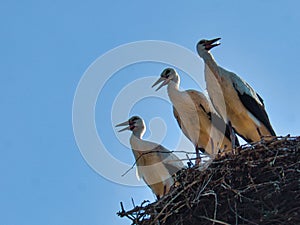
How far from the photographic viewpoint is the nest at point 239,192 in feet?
19.0

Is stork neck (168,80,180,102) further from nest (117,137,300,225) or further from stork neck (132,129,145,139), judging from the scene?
nest (117,137,300,225)

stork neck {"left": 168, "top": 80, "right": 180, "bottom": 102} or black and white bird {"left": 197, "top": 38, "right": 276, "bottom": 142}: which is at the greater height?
stork neck {"left": 168, "top": 80, "right": 180, "bottom": 102}

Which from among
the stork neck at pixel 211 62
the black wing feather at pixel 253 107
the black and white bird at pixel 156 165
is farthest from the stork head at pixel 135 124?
the black wing feather at pixel 253 107

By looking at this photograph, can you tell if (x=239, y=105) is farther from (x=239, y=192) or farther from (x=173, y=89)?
(x=239, y=192)

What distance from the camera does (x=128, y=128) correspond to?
28.8 ft

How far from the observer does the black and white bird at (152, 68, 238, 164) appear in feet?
27.0

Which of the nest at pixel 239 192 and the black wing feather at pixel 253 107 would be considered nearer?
the nest at pixel 239 192

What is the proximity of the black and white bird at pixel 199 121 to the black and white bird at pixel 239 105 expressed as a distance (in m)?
0.39

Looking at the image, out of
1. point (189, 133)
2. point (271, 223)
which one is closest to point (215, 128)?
point (189, 133)

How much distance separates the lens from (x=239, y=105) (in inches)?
304

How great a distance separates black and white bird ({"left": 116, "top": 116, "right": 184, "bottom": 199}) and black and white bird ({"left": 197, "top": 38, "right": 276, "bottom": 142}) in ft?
2.03

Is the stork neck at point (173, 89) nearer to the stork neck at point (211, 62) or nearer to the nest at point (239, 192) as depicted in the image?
the stork neck at point (211, 62)

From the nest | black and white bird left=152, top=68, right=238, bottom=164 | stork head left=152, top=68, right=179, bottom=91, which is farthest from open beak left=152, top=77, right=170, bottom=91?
the nest

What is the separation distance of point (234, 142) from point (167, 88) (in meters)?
0.98
